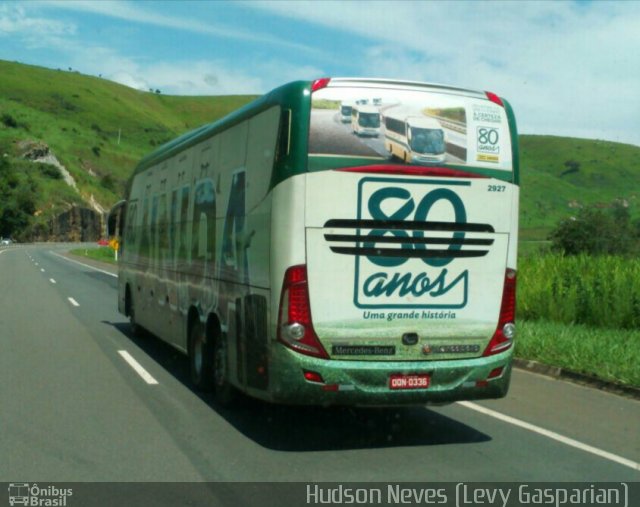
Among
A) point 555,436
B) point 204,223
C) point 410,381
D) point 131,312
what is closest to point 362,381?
point 410,381

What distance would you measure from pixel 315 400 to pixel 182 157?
4.74 m

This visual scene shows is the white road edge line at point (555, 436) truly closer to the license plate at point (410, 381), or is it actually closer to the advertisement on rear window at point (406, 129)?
the license plate at point (410, 381)

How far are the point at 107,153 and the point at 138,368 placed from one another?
5543 inches

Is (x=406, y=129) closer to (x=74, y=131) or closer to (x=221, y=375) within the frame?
(x=221, y=375)

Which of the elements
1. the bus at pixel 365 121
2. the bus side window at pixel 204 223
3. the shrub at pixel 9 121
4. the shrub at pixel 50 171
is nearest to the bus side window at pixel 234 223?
the bus side window at pixel 204 223

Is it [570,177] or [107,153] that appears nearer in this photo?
[107,153]

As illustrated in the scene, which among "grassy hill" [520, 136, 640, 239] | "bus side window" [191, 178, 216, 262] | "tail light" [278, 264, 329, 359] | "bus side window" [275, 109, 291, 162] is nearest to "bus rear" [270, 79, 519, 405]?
"tail light" [278, 264, 329, 359]

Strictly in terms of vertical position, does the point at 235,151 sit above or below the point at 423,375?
above

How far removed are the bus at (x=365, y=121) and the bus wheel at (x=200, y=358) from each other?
321cm

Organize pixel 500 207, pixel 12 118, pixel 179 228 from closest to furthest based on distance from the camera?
pixel 500 207, pixel 179 228, pixel 12 118

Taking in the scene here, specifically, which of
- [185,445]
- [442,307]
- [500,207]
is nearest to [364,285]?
[442,307]

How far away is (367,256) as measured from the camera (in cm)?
741
